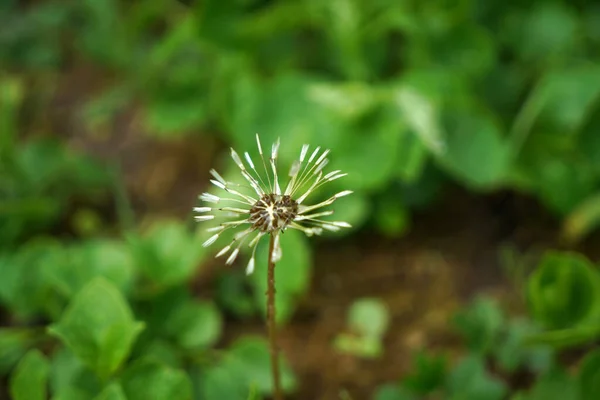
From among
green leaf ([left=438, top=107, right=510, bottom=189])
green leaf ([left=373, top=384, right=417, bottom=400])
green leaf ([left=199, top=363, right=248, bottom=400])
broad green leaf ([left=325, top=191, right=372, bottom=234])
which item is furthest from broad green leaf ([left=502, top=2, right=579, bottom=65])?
green leaf ([left=199, top=363, right=248, bottom=400])

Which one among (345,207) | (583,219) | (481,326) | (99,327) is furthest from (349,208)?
(99,327)

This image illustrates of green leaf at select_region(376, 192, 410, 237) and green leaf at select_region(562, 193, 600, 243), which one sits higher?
green leaf at select_region(376, 192, 410, 237)

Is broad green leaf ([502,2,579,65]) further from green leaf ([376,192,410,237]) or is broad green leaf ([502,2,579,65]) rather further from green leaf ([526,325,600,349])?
green leaf ([526,325,600,349])

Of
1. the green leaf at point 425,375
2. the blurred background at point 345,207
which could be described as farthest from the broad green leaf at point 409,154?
the green leaf at point 425,375

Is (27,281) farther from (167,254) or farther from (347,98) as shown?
(347,98)

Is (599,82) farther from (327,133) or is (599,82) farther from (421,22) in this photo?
(327,133)

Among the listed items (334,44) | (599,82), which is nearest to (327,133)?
(334,44)

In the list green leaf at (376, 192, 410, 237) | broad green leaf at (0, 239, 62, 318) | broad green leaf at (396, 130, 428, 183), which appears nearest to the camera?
broad green leaf at (0, 239, 62, 318)

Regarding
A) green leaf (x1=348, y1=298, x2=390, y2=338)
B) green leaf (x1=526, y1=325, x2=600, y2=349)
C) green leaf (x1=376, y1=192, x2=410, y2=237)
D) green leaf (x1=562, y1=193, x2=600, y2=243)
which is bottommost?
green leaf (x1=526, y1=325, x2=600, y2=349)
